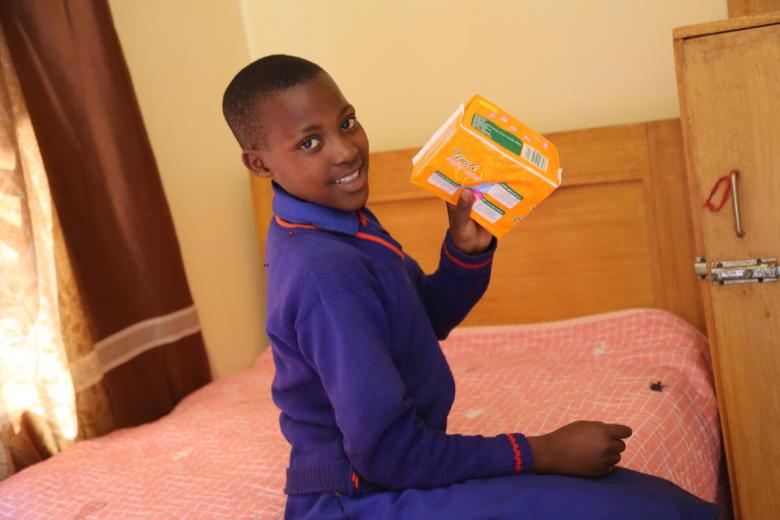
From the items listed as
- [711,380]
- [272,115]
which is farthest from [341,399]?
[711,380]

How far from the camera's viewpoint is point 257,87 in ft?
3.60

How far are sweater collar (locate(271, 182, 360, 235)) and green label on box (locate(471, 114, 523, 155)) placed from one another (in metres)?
0.21

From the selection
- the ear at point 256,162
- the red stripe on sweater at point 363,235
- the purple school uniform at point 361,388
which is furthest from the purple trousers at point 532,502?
the ear at point 256,162

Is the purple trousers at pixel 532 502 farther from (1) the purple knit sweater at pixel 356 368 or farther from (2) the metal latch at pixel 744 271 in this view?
(2) the metal latch at pixel 744 271

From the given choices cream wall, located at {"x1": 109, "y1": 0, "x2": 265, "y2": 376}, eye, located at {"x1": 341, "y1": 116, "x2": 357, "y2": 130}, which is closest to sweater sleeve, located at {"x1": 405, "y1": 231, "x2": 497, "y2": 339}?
eye, located at {"x1": 341, "y1": 116, "x2": 357, "y2": 130}

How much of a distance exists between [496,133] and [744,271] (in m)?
0.69

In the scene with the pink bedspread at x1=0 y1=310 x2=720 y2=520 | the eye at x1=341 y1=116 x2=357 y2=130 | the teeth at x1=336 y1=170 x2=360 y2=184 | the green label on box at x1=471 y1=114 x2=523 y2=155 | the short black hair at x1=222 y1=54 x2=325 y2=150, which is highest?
the short black hair at x1=222 y1=54 x2=325 y2=150

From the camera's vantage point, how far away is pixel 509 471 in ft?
3.38

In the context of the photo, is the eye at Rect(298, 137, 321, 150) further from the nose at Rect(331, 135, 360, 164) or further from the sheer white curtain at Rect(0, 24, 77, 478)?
the sheer white curtain at Rect(0, 24, 77, 478)

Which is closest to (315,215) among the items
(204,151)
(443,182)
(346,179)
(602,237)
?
(346,179)

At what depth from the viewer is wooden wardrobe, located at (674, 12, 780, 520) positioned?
1480 mm

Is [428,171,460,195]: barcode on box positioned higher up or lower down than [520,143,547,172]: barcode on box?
lower down

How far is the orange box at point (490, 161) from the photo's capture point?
3.59ft

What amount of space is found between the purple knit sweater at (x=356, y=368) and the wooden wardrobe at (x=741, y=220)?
671 mm
